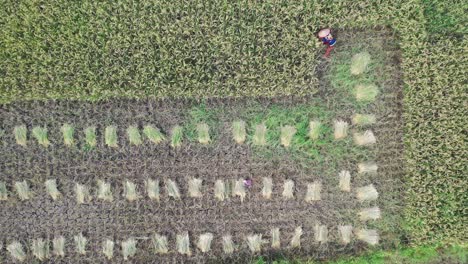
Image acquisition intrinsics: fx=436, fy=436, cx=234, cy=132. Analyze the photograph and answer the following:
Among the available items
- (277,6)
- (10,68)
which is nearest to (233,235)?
(277,6)

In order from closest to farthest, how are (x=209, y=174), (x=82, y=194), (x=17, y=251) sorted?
(x=17, y=251) < (x=82, y=194) < (x=209, y=174)

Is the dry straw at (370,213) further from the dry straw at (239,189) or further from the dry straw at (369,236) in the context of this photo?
the dry straw at (239,189)

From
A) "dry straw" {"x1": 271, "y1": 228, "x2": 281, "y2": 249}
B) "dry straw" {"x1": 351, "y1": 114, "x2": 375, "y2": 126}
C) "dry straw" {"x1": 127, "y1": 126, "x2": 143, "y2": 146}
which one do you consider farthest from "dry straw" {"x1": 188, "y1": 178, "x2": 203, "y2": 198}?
"dry straw" {"x1": 351, "y1": 114, "x2": 375, "y2": 126}

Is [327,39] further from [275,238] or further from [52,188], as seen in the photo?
[52,188]

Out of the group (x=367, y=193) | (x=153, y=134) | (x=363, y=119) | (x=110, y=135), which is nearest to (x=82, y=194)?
(x=110, y=135)

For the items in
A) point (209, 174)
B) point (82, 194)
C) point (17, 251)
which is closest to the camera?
point (17, 251)
